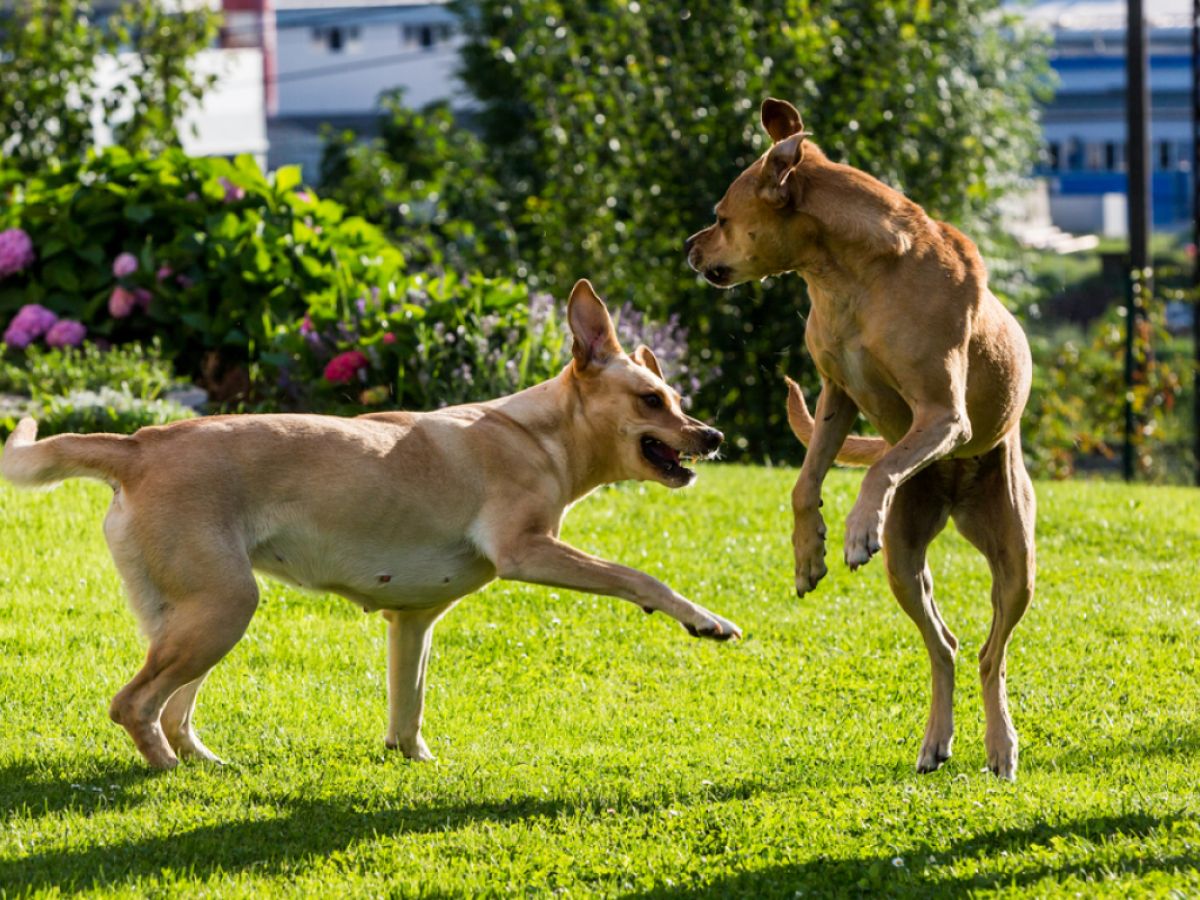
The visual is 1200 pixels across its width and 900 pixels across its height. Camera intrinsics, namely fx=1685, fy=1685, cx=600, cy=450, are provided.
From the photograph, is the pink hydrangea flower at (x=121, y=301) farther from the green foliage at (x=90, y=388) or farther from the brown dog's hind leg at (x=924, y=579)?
the brown dog's hind leg at (x=924, y=579)

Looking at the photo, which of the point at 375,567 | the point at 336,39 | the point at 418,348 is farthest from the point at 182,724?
the point at 336,39

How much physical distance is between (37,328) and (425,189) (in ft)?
23.4

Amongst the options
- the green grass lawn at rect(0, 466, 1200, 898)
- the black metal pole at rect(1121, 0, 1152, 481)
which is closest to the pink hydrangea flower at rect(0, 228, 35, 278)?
the green grass lawn at rect(0, 466, 1200, 898)

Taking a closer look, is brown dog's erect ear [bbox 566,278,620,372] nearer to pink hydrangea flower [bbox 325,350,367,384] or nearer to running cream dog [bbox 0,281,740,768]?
running cream dog [bbox 0,281,740,768]

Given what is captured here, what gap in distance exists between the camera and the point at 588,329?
19.9ft

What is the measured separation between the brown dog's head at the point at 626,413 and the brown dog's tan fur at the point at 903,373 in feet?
1.32

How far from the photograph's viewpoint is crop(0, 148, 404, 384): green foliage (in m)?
11.9

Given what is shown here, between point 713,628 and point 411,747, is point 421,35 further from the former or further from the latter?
point 713,628

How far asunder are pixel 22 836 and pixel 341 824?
0.94 metres

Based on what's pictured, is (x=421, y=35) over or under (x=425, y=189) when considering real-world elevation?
over

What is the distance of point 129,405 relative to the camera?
10.5 m

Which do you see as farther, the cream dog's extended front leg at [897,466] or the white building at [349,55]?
the white building at [349,55]

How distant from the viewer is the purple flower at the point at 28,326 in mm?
12500

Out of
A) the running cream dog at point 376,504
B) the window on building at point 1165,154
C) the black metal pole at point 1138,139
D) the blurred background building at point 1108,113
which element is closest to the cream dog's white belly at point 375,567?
the running cream dog at point 376,504
